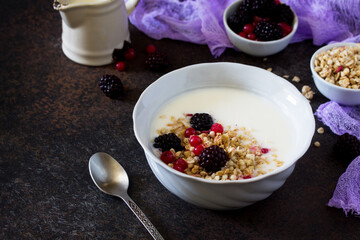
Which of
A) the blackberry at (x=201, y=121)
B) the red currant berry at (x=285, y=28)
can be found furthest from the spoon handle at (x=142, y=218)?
the red currant berry at (x=285, y=28)

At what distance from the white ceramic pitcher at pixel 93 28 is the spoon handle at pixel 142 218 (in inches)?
21.0

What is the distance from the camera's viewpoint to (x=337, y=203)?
1.02 meters

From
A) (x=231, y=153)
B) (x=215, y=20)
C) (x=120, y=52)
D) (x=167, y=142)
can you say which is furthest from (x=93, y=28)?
(x=231, y=153)

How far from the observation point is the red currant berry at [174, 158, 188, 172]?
38.1 inches

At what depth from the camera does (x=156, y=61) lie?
134cm

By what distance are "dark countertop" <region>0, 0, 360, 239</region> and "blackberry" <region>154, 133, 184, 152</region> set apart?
110 mm

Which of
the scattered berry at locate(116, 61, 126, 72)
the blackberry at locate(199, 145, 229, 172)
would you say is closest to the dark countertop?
the scattered berry at locate(116, 61, 126, 72)

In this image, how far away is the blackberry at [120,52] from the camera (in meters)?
1.38

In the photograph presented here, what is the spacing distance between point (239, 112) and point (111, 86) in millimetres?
378

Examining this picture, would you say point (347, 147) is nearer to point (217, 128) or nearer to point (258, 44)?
point (217, 128)

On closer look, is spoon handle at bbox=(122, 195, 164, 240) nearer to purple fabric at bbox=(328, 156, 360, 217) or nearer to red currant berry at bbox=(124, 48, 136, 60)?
purple fabric at bbox=(328, 156, 360, 217)

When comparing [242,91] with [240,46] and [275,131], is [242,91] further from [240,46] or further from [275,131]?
[240,46]

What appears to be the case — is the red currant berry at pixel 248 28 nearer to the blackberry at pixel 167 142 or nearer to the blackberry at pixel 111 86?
the blackberry at pixel 111 86

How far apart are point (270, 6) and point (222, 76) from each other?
14.5 inches
